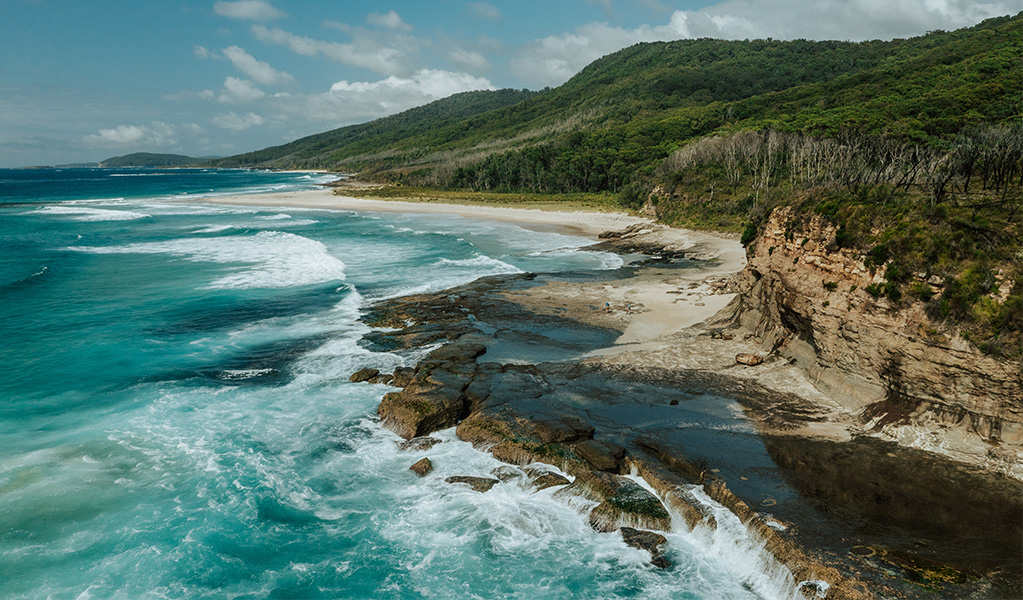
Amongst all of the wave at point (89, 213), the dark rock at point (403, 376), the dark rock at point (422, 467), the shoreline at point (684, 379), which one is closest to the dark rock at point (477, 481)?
the dark rock at point (422, 467)

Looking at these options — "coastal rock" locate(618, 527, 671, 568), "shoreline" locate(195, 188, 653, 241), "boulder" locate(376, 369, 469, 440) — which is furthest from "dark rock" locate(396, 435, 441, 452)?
"shoreline" locate(195, 188, 653, 241)

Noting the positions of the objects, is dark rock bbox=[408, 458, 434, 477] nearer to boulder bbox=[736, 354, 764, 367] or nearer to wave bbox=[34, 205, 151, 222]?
boulder bbox=[736, 354, 764, 367]

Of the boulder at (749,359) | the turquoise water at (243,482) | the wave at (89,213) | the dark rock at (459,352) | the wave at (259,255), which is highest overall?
the wave at (89,213)

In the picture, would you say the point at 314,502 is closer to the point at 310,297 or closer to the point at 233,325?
the point at 233,325

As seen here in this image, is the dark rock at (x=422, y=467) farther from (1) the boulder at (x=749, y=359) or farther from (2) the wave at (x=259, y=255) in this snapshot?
(2) the wave at (x=259, y=255)

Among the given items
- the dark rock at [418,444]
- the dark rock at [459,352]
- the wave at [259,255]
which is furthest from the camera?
the wave at [259,255]

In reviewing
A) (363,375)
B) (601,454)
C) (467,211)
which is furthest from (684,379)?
(467,211)

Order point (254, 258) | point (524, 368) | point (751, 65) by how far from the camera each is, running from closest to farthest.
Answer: point (524, 368) → point (254, 258) → point (751, 65)

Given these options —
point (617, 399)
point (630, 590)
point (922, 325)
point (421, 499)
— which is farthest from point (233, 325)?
point (922, 325)
